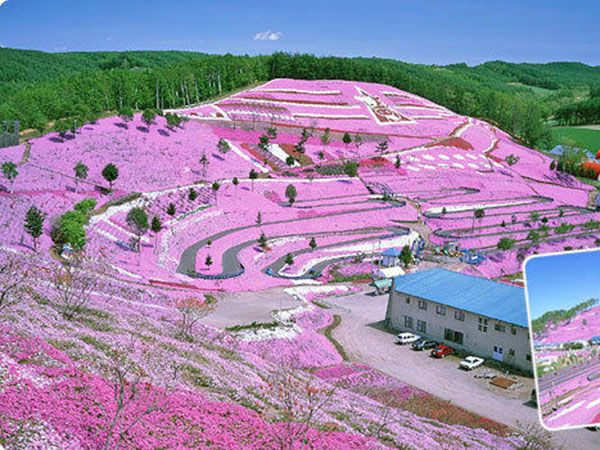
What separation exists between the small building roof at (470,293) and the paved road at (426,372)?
10.0 ft

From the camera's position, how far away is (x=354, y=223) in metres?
61.3

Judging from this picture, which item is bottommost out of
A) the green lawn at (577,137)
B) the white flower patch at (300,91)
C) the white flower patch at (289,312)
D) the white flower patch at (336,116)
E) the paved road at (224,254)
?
the white flower patch at (289,312)

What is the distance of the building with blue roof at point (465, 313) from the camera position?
105ft

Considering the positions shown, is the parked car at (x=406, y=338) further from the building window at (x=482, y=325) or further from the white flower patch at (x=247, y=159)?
the white flower patch at (x=247, y=159)

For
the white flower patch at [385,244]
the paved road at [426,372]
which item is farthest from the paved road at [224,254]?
the paved road at [426,372]

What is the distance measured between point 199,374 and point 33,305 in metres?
7.24

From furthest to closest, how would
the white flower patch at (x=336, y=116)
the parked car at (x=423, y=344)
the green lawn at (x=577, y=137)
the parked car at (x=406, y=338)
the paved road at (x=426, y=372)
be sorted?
the green lawn at (x=577, y=137) → the white flower patch at (x=336, y=116) → the parked car at (x=406, y=338) → the parked car at (x=423, y=344) → the paved road at (x=426, y=372)

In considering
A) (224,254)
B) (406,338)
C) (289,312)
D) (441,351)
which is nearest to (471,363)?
(441,351)

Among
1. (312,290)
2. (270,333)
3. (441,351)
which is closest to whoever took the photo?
(270,333)

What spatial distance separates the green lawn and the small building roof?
288ft

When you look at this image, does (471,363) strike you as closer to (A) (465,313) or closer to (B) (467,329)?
(B) (467,329)

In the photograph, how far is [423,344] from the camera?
34688mm

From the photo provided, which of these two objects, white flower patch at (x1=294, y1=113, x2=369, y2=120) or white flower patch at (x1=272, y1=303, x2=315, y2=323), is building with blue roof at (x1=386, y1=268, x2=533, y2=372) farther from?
white flower patch at (x1=294, y1=113, x2=369, y2=120)

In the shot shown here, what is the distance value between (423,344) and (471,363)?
3444mm
